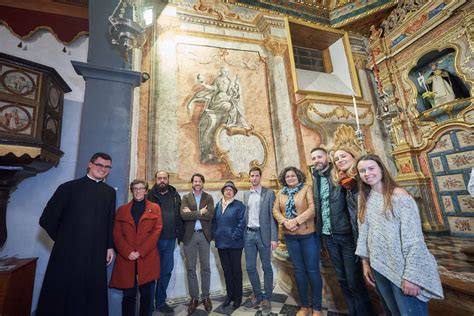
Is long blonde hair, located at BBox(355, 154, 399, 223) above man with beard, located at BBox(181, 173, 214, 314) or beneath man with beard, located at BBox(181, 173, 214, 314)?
above

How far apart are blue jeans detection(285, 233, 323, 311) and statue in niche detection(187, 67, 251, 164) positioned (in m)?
2.01

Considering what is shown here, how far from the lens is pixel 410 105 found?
5.09 meters

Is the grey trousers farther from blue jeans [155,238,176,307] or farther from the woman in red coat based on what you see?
the woman in red coat

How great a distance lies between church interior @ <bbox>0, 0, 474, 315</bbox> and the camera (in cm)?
222

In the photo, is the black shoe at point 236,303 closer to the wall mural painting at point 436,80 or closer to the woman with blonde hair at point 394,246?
the woman with blonde hair at point 394,246

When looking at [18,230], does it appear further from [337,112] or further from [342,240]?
[337,112]

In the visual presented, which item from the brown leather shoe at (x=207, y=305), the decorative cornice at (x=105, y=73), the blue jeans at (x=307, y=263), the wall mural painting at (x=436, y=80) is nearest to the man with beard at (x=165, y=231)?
the brown leather shoe at (x=207, y=305)

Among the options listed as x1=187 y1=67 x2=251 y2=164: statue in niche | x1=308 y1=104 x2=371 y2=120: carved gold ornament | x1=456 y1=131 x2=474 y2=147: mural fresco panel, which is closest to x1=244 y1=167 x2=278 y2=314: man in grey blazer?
x1=187 y1=67 x2=251 y2=164: statue in niche

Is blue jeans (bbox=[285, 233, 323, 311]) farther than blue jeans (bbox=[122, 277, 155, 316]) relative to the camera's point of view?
Yes

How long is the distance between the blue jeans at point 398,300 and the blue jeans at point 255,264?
1.26 metres

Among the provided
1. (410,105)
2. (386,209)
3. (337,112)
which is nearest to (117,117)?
(386,209)

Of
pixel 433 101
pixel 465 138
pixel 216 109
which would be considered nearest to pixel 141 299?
pixel 216 109

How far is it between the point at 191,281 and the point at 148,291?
1.95ft

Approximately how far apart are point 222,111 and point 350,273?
3.10 metres
